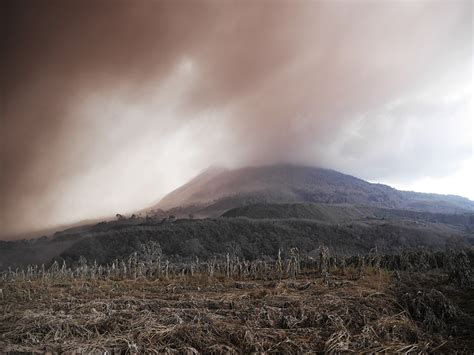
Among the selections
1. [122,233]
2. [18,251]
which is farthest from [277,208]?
[18,251]

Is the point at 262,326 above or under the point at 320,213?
under

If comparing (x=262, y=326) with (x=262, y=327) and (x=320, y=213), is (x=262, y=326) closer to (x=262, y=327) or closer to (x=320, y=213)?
(x=262, y=327)

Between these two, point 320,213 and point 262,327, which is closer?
point 262,327

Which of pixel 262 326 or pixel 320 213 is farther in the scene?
pixel 320 213

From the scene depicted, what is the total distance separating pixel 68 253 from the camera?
117m

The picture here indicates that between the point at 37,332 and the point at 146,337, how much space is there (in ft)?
8.90

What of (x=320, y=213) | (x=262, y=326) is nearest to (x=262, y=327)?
(x=262, y=326)

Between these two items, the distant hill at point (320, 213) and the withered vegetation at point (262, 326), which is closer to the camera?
the withered vegetation at point (262, 326)

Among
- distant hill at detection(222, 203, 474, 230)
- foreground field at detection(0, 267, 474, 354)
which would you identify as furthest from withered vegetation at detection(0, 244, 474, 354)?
A: distant hill at detection(222, 203, 474, 230)

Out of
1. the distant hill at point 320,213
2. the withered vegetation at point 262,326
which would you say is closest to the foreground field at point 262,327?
the withered vegetation at point 262,326

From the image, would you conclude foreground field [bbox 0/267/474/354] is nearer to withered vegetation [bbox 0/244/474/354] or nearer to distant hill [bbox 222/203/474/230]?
withered vegetation [bbox 0/244/474/354]

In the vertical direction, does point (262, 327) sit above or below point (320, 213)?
below

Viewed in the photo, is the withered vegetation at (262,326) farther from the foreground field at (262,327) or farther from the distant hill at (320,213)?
the distant hill at (320,213)

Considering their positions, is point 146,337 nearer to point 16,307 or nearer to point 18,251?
point 16,307
